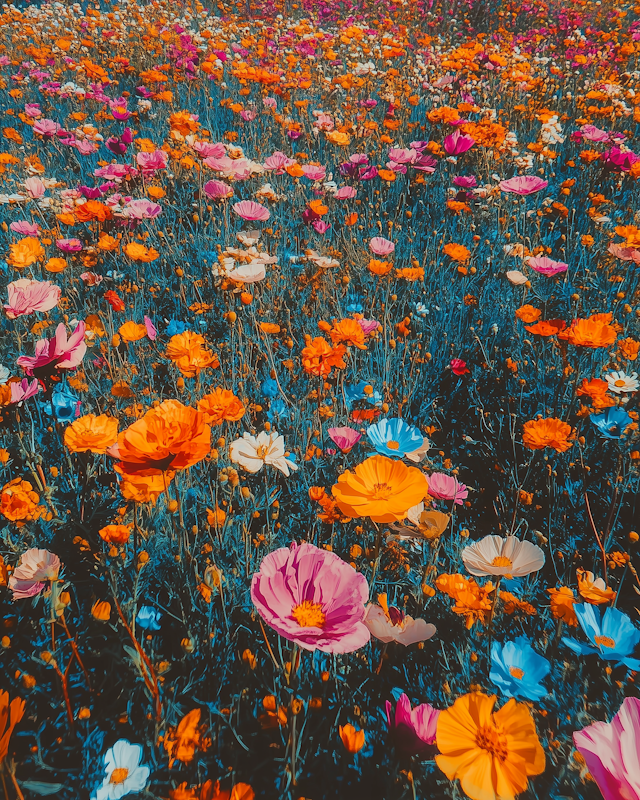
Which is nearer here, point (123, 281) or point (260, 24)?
point (123, 281)

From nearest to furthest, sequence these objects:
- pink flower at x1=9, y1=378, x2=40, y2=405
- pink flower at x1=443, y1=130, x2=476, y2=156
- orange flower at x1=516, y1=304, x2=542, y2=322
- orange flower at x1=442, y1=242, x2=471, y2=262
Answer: pink flower at x1=9, y1=378, x2=40, y2=405, orange flower at x1=516, y1=304, x2=542, y2=322, orange flower at x1=442, y1=242, x2=471, y2=262, pink flower at x1=443, y1=130, x2=476, y2=156

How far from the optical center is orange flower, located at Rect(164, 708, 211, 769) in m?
0.85

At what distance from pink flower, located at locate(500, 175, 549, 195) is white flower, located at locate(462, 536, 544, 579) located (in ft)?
6.61

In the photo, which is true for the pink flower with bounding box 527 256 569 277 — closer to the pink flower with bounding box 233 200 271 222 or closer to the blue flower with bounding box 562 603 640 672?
the pink flower with bounding box 233 200 271 222

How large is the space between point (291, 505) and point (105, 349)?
1043 mm

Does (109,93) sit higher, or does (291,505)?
(109,93)

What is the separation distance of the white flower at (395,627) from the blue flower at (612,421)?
3.35 feet

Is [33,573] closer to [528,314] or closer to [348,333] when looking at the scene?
[348,333]

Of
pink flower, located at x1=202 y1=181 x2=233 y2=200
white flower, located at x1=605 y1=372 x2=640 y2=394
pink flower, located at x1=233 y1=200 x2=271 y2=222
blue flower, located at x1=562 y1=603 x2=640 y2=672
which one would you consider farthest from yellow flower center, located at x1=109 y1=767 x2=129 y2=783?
pink flower, located at x1=202 y1=181 x2=233 y2=200

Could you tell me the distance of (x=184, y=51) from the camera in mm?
4730

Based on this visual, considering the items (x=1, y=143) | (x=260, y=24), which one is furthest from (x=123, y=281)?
(x=260, y=24)

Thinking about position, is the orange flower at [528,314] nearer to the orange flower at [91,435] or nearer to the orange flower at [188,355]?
the orange flower at [188,355]

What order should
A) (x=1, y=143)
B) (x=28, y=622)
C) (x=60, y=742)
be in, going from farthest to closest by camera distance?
(x=1, y=143) < (x=28, y=622) < (x=60, y=742)

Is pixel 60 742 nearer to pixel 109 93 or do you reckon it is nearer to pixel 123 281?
pixel 123 281
